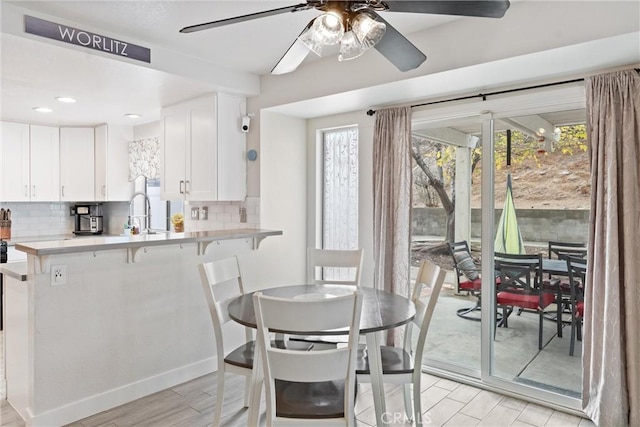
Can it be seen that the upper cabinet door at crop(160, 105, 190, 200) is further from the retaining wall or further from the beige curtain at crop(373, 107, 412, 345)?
the retaining wall

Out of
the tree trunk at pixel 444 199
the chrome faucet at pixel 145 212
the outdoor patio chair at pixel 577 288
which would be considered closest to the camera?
the outdoor patio chair at pixel 577 288

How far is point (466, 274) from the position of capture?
330 cm

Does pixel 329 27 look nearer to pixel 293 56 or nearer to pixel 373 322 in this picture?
pixel 293 56

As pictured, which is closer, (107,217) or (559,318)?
(559,318)

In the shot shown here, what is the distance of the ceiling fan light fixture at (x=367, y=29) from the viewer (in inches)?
67.1

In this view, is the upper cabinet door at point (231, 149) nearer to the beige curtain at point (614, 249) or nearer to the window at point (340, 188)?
the window at point (340, 188)

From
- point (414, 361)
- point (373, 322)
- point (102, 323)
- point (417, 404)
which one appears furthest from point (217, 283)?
point (417, 404)

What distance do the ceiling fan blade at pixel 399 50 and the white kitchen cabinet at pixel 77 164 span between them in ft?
15.1

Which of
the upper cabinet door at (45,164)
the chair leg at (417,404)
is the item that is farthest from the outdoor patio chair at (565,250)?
the upper cabinet door at (45,164)

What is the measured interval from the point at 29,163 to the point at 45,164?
0.54 feet

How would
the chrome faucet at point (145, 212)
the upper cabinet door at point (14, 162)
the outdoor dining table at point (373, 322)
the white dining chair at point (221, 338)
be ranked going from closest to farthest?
the outdoor dining table at point (373, 322) → the white dining chair at point (221, 338) → the upper cabinet door at point (14, 162) → the chrome faucet at point (145, 212)

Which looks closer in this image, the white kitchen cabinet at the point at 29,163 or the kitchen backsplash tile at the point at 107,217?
the kitchen backsplash tile at the point at 107,217

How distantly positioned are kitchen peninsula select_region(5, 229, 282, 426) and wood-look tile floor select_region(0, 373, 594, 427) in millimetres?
114

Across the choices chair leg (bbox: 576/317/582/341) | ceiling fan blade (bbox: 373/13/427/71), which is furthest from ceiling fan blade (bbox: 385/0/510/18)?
chair leg (bbox: 576/317/582/341)
